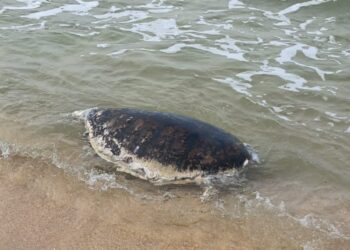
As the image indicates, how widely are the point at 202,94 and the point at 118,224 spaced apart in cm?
274

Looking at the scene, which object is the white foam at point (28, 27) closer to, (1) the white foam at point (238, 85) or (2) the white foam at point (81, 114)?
(2) the white foam at point (81, 114)

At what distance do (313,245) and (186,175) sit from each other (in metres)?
1.29

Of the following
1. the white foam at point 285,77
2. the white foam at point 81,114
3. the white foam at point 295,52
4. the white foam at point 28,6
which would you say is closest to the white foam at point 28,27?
the white foam at point 28,6

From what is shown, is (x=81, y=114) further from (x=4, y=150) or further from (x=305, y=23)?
(x=305, y=23)

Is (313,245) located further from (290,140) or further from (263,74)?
(263,74)

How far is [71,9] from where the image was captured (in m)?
10.0

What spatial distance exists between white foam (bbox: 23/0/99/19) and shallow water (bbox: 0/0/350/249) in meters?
0.05

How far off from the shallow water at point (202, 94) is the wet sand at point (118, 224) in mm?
19

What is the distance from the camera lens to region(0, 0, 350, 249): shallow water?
4199 millimetres

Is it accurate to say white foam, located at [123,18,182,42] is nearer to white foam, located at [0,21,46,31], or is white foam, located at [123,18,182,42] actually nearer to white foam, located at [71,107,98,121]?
white foam, located at [0,21,46,31]

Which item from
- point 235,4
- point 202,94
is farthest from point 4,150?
point 235,4

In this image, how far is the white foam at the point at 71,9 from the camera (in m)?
9.58

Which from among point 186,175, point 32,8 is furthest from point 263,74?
point 32,8

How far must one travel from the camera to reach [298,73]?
7000 mm
